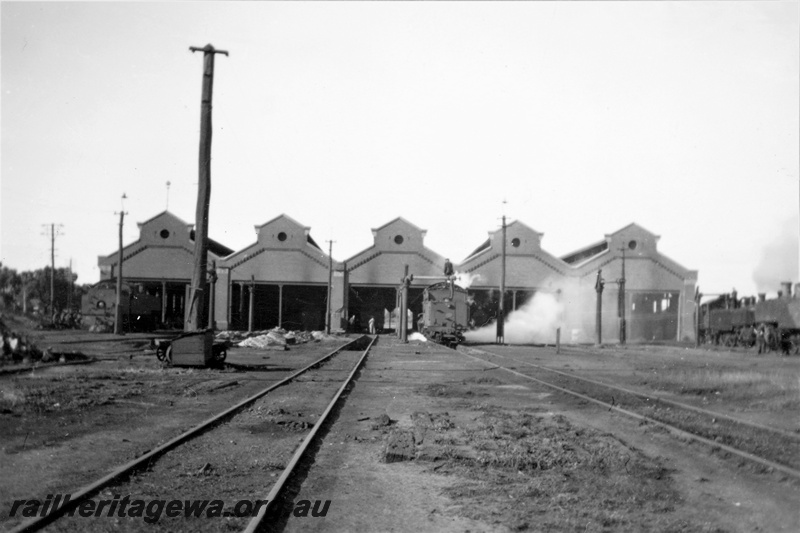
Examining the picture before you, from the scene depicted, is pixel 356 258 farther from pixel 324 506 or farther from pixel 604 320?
pixel 324 506

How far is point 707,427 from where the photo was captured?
9.77 metres

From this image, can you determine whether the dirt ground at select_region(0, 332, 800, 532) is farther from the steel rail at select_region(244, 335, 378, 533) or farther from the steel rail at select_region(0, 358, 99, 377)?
the steel rail at select_region(0, 358, 99, 377)

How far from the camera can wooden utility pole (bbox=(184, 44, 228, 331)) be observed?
18930 millimetres

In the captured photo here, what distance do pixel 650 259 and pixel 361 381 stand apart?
41.3 meters

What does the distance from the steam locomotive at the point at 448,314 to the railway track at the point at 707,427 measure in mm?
20452

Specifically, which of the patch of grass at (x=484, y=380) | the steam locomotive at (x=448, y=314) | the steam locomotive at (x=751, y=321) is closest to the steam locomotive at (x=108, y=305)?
the steam locomotive at (x=448, y=314)

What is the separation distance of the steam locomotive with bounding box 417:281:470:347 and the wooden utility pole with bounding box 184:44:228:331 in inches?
734

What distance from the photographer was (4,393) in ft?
40.0

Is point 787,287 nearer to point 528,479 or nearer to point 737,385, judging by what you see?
point 737,385

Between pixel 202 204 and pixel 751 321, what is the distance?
3094 cm

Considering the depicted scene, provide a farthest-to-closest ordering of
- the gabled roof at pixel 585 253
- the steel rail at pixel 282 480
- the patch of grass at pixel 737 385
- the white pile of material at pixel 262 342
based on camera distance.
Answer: the gabled roof at pixel 585 253 < the white pile of material at pixel 262 342 < the patch of grass at pixel 737 385 < the steel rail at pixel 282 480

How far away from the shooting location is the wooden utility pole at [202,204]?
1893cm

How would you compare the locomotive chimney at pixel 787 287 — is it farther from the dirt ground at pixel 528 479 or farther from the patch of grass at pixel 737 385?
the dirt ground at pixel 528 479

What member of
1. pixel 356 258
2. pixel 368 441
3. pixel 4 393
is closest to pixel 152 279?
pixel 356 258
